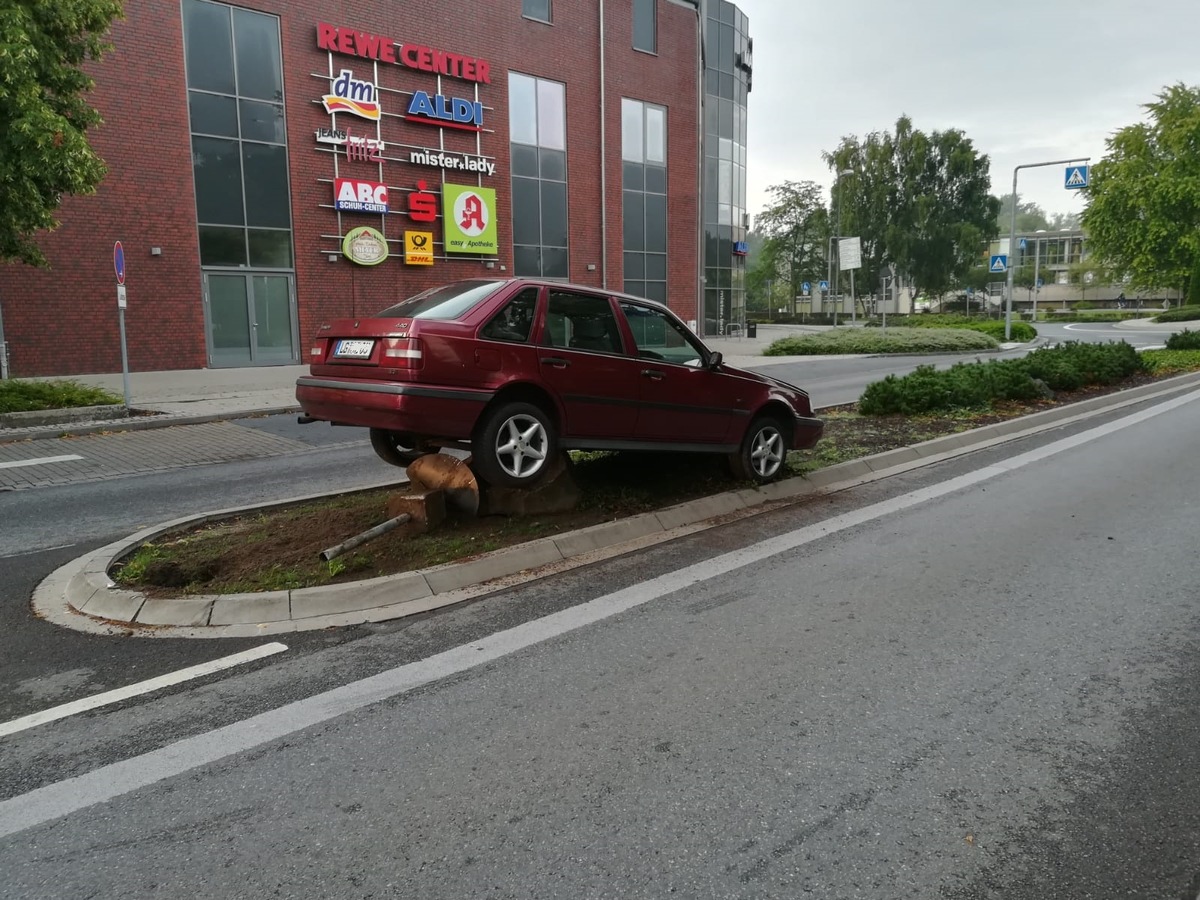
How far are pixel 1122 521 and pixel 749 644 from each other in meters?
4.24

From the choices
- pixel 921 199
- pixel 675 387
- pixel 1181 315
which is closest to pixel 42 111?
pixel 675 387

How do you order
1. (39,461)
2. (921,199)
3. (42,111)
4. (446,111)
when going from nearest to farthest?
(39,461)
(42,111)
(446,111)
(921,199)

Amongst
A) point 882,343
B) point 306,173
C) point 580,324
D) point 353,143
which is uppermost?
point 353,143

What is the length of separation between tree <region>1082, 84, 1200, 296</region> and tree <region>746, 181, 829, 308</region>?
137ft

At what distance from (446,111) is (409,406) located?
79.0ft

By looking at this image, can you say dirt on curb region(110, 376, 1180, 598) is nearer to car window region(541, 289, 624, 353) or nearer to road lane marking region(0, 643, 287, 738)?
road lane marking region(0, 643, 287, 738)

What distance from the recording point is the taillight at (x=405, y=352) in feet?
18.0

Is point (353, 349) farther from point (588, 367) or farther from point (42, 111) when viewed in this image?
point (42, 111)

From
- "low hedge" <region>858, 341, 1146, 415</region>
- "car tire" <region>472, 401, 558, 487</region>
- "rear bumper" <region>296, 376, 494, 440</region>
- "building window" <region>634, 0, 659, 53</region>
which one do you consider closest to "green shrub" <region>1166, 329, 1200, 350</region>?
"low hedge" <region>858, 341, 1146, 415</region>

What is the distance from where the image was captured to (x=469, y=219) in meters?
27.8

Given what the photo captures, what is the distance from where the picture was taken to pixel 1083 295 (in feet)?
336

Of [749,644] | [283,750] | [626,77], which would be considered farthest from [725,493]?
[626,77]

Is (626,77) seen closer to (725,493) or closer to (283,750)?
(725,493)

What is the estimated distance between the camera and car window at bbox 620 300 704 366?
673cm
